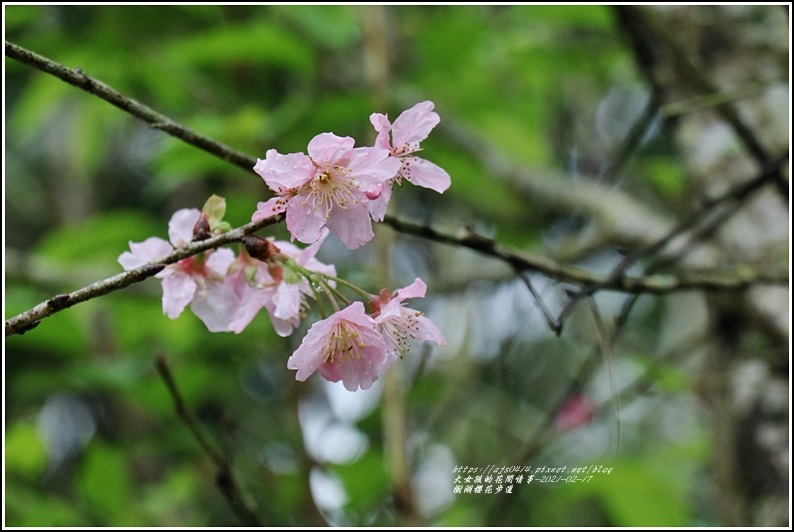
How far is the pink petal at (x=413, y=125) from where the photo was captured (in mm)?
700

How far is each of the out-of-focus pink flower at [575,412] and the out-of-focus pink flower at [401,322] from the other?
136 centimetres

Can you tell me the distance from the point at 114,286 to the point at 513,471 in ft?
2.74

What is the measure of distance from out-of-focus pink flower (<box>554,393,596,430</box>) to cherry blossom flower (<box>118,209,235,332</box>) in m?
1.48

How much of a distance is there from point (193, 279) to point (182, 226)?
69 millimetres

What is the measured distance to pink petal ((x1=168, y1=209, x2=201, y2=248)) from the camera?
78 cm

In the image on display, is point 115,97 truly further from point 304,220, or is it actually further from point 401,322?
point 401,322

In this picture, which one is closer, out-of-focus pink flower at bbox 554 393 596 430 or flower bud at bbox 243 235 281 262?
flower bud at bbox 243 235 281 262

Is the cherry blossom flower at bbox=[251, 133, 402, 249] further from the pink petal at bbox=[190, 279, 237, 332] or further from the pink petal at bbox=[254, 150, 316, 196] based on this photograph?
the pink petal at bbox=[190, 279, 237, 332]

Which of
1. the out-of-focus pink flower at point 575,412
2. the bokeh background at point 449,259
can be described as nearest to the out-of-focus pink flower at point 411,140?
the bokeh background at point 449,259

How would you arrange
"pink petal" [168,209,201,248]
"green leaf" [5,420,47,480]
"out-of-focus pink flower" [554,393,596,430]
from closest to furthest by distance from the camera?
1. "pink petal" [168,209,201,248]
2. "green leaf" [5,420,47,480]
3. "out-of-focus pink flower" [554,393,596,430]

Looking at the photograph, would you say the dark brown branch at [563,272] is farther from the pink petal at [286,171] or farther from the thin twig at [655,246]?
the pink petal at [286,171]

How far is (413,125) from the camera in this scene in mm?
712

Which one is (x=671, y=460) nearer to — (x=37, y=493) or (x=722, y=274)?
(x=722, y=274)

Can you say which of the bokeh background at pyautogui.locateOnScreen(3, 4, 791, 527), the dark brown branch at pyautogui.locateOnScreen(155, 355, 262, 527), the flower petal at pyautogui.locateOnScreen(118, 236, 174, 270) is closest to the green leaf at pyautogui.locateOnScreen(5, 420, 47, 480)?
the bokeh background at pyautogui.locateOnScreen(3, 4, 791, 527)
